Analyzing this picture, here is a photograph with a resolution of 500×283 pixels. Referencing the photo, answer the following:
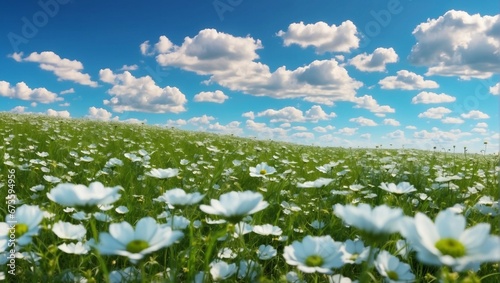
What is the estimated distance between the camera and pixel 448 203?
4199 millimetres

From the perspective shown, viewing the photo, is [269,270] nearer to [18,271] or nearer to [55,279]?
[55,279]

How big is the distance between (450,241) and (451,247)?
1.1 inches

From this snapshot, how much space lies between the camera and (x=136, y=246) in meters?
1.39

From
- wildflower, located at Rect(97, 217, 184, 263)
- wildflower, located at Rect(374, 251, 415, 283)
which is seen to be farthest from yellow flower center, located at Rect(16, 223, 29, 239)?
wildflower, located at Rect(374, 251, 415, 283)

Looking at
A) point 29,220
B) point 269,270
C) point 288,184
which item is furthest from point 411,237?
point 288,184

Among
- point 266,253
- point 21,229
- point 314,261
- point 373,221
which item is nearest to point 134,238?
point 21,229

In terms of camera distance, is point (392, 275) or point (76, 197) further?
point (392, 275)

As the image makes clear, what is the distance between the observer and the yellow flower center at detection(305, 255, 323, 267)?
5.24 feet

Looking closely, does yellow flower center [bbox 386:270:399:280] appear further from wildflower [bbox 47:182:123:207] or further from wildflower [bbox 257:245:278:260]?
wildflower [bbox 47:182:123:207]

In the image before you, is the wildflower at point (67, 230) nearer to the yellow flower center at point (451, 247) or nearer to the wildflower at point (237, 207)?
the wildflower at point (237, 207)

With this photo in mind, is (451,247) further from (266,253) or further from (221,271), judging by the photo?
(266,253)

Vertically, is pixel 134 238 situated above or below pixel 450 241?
below

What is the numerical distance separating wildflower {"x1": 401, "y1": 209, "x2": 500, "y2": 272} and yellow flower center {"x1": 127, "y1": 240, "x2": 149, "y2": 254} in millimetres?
827

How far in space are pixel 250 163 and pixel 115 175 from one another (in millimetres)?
2454
